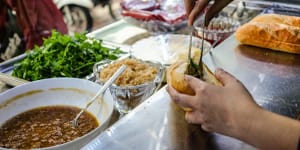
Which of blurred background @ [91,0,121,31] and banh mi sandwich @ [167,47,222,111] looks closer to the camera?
banh mi sandwich @ [167,47,222,111]

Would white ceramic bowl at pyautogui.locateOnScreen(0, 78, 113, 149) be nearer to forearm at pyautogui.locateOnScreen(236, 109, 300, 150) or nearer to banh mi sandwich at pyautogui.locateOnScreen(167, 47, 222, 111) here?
banh mi sandwich at pyautogui.locateOnScreen(167, 47, 222, 111)

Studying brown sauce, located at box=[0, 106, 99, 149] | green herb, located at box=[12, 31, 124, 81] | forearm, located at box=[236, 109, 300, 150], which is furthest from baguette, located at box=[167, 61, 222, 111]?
green herb, located at box=[12, 31, 124, 81]

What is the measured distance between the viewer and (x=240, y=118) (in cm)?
67

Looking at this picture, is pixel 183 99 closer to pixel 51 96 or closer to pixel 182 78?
pixel 182 78

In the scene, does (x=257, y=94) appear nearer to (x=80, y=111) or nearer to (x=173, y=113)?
(x=173, y=113)

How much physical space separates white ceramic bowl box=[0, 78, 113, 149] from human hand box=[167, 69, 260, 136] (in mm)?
→ 378

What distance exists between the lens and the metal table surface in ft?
2.57

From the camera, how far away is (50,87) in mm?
1147

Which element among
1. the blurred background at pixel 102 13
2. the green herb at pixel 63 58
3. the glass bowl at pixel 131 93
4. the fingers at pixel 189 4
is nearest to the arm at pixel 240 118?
the glass bowl at pixel 131 93

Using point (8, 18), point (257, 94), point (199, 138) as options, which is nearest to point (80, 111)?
point (199, 138)

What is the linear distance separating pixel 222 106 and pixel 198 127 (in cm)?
16

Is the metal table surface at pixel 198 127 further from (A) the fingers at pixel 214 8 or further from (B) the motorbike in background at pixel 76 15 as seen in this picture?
(B) the motorbike in background at pixel 76 15

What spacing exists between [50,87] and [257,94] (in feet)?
2.12

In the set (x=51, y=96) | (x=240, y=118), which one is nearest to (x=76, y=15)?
(x=51, y=96)
